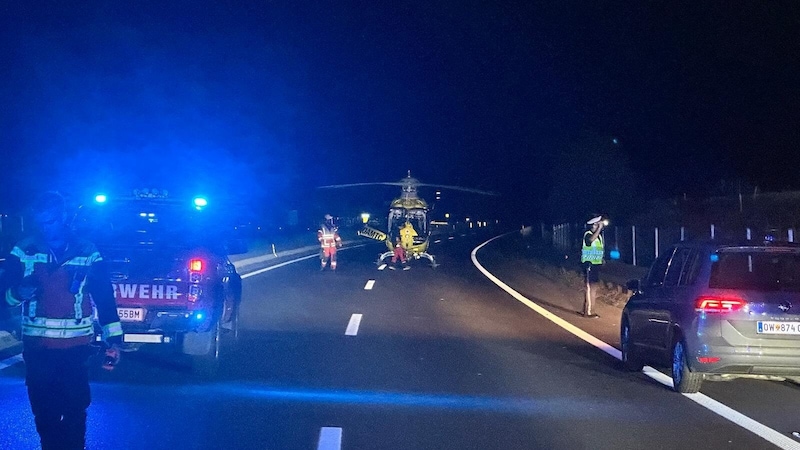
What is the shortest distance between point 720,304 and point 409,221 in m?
21.9

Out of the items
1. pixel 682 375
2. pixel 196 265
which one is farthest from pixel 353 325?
pixel 682 375

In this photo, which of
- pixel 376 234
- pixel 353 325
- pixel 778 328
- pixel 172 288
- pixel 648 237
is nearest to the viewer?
pixel 778 328

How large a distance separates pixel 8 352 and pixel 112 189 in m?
2.40

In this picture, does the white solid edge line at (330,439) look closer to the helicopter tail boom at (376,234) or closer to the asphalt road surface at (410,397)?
the asphalt road surface at (410,397)

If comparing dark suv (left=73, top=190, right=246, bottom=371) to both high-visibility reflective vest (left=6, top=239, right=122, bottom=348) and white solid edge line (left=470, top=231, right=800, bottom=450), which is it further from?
white solid edge line (left=470, top=231, right=800, bottom=450)

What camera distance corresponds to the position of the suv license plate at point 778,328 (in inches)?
338

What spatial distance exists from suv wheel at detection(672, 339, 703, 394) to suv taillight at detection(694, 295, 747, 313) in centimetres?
51

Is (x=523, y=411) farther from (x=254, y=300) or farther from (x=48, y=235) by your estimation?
(x=254, y=300)

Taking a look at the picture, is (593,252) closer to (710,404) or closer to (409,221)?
(710,404)

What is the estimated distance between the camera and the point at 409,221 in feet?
99.8

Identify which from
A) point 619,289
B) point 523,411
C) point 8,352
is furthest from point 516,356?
point 619,289

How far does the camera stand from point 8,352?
1105cm

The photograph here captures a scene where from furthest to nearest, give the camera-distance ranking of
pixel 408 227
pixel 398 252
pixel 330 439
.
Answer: pixel 408 227 < pixel 398 252 < pixel 330 439

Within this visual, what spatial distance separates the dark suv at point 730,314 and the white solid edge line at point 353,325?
5.27 m
